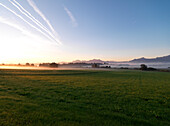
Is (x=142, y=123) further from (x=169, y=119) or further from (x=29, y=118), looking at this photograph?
(x=29, y=118)

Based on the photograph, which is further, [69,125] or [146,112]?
[146,112]

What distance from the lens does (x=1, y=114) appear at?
489 centimetres

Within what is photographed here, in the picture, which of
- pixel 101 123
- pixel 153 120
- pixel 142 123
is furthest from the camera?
pixel 153 120

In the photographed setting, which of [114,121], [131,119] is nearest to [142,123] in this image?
[131,119]

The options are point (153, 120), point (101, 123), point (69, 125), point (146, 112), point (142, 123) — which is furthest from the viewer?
point (146, 112)

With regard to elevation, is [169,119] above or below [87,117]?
below

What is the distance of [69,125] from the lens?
4.31 m

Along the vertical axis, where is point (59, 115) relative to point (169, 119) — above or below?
above

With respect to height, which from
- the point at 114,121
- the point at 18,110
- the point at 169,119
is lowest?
the point at 169,119

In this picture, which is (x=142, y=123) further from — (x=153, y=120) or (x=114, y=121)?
(x=114, y=121)

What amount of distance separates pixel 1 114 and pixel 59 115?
3047mm

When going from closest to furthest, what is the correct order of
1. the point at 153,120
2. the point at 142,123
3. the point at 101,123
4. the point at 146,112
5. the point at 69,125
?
the point at 69,125 < the point at 101,123 < the point at 142,123 < the point at 153,120 < the point at 146,112

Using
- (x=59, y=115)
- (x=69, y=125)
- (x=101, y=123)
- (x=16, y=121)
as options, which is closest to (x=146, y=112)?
(x=101, y=123)

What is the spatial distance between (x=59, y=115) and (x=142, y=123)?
4.60 metres
